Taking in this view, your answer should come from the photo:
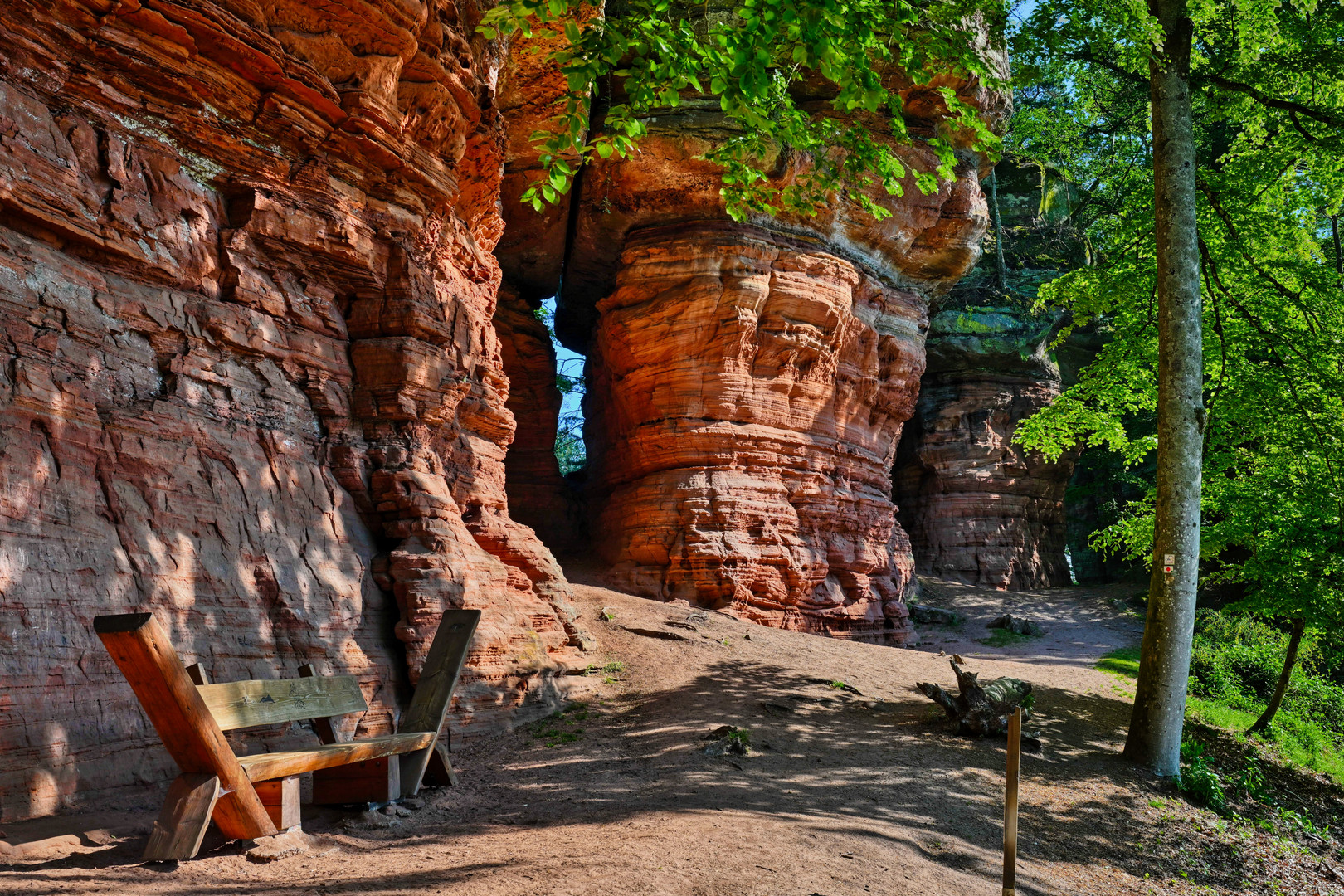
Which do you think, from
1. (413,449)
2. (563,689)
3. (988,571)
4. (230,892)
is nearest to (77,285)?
(413,449)

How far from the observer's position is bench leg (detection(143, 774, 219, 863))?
171 inches

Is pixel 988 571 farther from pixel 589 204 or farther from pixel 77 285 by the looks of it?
pixel 77 285

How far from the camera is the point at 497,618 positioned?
31.1 ft

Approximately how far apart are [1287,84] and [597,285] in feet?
46.3

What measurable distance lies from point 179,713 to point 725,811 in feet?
12.1

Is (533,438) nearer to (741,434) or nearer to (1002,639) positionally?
(741,434)

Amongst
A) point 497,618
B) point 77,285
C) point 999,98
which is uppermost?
point 999,98

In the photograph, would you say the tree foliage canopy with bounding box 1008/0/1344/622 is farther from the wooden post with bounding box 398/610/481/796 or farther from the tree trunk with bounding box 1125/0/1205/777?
the wooden post with bounding box 398/610/481/796

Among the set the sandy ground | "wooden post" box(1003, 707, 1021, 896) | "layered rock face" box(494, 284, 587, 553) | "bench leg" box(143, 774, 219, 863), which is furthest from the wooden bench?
"layered rock face" box(494, 284, 587, 553)

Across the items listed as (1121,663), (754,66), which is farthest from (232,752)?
(1121,663)

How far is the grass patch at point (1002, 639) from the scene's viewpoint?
2056cm

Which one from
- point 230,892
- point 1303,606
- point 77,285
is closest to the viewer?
point 230,892

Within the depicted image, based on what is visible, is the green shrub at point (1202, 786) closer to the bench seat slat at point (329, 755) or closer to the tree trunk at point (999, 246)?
the bench seat slat at point (329, 755)

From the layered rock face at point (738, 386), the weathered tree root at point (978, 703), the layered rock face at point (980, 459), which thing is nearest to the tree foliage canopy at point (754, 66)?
the weathered tree root at point (978, 703)
